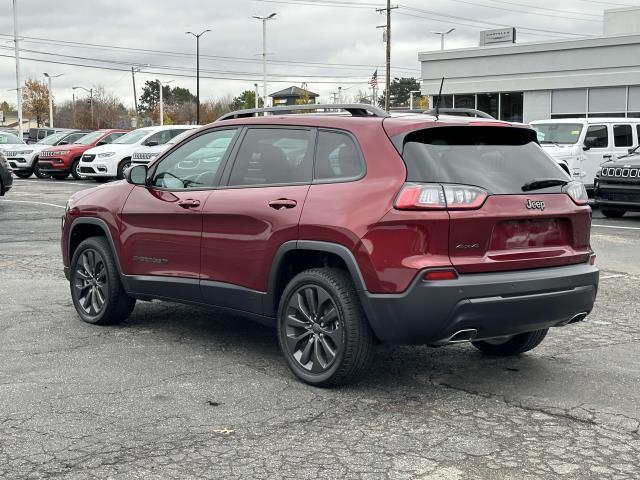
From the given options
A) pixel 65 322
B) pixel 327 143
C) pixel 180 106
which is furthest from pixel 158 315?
pixel 180 106

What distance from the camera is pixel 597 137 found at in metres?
19.3

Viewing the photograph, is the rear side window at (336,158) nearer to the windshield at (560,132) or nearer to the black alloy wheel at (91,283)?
the black alloy wheel at (91,283)

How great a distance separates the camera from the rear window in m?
5.03

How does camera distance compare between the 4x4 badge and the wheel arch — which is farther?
the wheel arch

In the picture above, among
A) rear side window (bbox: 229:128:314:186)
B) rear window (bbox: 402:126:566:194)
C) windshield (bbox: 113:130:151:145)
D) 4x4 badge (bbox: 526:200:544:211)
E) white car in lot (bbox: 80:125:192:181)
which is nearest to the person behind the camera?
rear window (bbox: 402:126:566:194)

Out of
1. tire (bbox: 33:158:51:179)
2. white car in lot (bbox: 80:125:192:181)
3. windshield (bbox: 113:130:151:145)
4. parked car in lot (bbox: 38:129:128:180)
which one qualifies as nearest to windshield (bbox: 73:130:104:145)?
parked car in lot (bbox: 38:129:128:180)

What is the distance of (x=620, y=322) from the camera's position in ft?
24.0

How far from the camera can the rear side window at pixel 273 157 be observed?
5586mm

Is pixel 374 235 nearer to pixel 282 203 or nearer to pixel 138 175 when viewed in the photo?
pixel 282 203

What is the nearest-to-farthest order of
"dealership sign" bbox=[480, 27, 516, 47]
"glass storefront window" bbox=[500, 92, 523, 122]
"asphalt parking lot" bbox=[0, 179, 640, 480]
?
"asphalt parking lot" bbox=[0, 179, 640, 480], "glass storefront window" bbox=[500, 92, 523, 122], "dealership sign" bbox=[480, 27, 516, 47]

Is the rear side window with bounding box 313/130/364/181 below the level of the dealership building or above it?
below

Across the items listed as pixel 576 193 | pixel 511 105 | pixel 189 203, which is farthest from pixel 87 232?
pixel 511 105

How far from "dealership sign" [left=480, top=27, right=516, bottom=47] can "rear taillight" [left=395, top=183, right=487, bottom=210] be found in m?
43.2

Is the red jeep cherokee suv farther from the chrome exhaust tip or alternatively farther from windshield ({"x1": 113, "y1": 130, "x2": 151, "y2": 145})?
windshield ({"x1": 113, "y1": 130, "x2": 151, "y2": 145})
